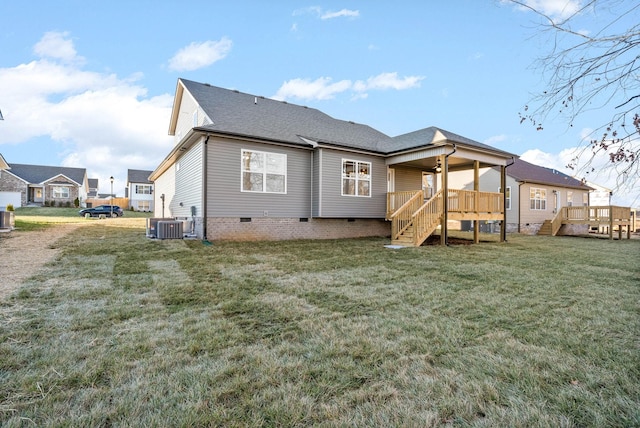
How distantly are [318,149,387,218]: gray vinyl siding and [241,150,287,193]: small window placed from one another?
4.96 feet

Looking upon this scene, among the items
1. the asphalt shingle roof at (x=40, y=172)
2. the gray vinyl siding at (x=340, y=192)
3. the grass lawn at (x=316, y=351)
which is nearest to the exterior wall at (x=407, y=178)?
the gray vinyl siding at (x=340, y=192)

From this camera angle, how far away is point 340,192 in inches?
508

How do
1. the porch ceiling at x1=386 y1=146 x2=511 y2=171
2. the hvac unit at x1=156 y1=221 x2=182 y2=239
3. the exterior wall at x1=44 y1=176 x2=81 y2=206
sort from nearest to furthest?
the hvac unit at x1=156 y1=221 x2=182 y2=239 → the porch ceiling at x1=386 y1=146 x2=511 y2=171 → the exterior wall at x1=44 y1=176 x2=81 y2=206

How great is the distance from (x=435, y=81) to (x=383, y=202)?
17.2 feet

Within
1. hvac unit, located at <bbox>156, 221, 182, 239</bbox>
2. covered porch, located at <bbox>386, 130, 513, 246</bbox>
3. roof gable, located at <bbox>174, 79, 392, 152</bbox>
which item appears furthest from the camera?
roof gable, located at <bbox>174, 79, 392, 152</bbox>

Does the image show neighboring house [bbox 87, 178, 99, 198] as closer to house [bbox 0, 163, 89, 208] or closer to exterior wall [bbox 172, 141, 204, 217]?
house [bbox 0, 163, 89, 208]

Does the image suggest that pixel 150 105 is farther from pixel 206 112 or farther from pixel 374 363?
pixel 374 363

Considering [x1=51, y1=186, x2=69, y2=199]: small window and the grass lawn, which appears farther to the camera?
[x1=51, y1=186, x2=69, y2=199]: small window

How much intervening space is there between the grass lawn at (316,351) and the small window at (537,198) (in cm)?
1845

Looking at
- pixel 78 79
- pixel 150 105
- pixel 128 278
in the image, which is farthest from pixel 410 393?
pixel 150 105

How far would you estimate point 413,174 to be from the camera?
16.1 meters

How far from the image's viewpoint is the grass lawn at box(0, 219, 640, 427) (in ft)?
6.36

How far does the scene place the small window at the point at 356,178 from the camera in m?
13.1

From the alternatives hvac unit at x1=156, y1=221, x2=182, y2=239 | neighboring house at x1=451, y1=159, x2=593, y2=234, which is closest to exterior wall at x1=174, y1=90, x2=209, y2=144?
hvac unit at x1=156, y1=221, x2=182, y2=239
